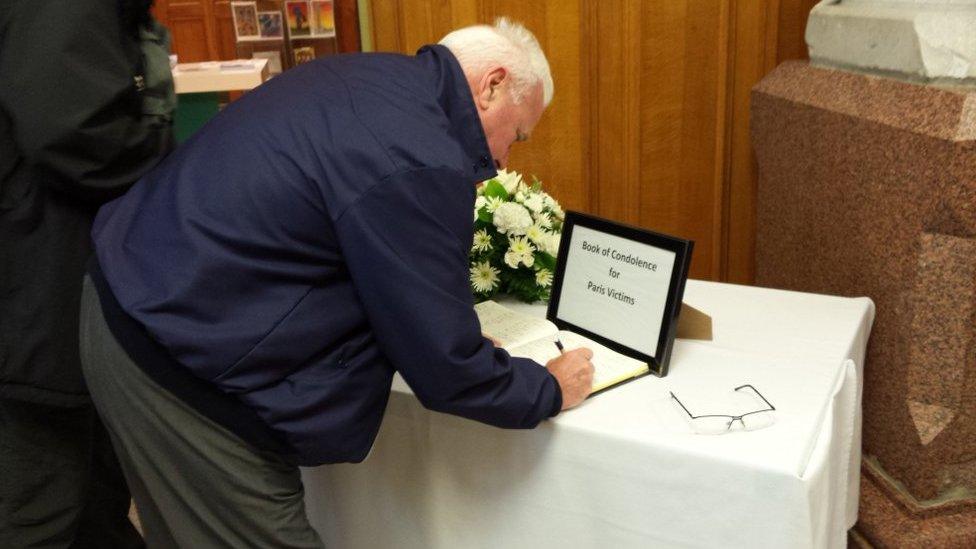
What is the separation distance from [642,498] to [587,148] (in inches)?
63.2

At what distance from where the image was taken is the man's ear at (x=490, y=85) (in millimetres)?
1339

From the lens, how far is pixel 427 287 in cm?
119

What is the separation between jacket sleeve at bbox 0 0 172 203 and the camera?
1.38 metres

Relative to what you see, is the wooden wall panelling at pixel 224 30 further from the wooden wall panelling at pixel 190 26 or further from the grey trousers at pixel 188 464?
the grey trousers at pixel 188 464

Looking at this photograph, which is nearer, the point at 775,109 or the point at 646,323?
the point at 646,323

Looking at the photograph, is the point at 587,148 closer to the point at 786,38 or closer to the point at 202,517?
the point at 786,38

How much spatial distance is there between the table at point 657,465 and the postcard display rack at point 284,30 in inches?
68.3

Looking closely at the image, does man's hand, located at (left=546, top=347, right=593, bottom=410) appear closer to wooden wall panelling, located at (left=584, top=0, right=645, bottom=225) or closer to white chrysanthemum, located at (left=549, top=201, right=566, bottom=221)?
white chrysanthemum, located at (left=549, top=201, right=566, bottom=221)

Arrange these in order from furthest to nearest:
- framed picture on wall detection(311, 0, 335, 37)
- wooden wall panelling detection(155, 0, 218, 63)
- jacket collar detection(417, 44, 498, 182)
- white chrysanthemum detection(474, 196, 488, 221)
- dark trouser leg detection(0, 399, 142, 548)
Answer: wooden wall panelling detection(155, 0, 218, 63), framed picture on wall detection(311, 0, 335, 37), white chrysanthemum detection(474, 196, 488, 221), dark trouser leg detection(0, 399, 142, 548), jacket collar detection(417, 44, 498, 182)

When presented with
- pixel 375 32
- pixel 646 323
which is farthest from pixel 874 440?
pixel 375 32

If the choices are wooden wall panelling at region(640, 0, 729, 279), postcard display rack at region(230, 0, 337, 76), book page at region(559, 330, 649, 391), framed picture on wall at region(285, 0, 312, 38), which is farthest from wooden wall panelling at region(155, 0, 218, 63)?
book page at region(559, 330, 649, 391)

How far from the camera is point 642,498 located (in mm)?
1390

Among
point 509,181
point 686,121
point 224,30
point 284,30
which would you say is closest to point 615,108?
point 686,121

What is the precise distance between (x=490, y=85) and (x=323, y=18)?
1872 millimetres
